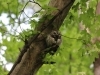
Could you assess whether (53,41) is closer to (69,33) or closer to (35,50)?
(35,50)

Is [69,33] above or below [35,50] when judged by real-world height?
below

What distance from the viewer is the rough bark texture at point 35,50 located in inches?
60.2

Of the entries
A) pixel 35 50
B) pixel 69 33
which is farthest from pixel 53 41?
pixel 69 33

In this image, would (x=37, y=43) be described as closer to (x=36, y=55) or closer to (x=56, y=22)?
(x=36, y=55)

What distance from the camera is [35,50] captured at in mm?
1571

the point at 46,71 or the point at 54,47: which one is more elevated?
the point at 54,47

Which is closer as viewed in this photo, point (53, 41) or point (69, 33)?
point (53, 41)

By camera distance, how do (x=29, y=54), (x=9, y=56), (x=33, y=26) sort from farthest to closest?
1. (x=9, y=56)
2. (x=33, y=26)
3. (x=29, y=54)

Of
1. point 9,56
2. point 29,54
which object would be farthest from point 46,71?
point 29,54

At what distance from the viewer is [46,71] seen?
7.78 ft

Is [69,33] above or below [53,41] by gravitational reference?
below

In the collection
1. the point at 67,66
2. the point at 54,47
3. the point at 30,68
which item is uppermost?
the point at 54,47

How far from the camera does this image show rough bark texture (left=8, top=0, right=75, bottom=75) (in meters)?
1.53

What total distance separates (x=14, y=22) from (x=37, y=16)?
0.15 m
